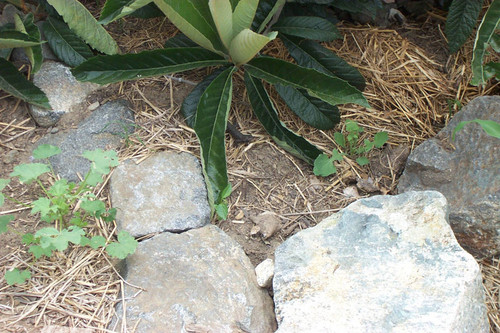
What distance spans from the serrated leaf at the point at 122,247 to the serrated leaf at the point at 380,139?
1.04 m

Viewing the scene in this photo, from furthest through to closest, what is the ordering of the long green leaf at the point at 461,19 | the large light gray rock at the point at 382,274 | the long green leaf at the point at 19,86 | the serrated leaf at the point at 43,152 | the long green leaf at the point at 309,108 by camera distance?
the long green leaf at the point at 461,19 < the long green leaf at the point at 309,108 < the long green leaf at the point at 19,86 < the serrated leaf at the point at 43,152 < the large light gray rock at the point at 382,274

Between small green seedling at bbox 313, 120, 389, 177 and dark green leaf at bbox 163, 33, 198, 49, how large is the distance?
27.5 inches

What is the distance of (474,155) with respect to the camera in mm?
1896

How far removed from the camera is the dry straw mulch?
149 centimetres

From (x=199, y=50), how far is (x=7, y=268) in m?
1.04

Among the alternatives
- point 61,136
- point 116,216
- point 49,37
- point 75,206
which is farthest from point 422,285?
point 49,37

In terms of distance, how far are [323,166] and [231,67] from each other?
540 mm

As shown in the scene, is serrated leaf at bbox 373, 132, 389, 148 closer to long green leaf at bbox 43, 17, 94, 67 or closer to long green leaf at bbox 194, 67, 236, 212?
long green leaf at bbox 194, 67, 236, 212

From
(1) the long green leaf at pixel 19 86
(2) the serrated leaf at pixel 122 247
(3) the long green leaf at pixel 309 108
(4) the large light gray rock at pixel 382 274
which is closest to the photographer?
(4) the large light gray rock at pixel 382 274

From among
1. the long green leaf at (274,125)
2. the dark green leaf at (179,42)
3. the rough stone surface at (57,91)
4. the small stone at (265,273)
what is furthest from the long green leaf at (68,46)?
the small stone at (265,273)

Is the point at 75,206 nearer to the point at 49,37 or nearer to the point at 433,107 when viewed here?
the point at 49,37

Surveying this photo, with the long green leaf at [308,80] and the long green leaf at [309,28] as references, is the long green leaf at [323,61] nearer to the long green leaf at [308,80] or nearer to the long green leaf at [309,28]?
the long green leaf at [309,28]

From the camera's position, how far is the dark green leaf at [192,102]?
2004 millimetres

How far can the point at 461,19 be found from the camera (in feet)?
7.18
